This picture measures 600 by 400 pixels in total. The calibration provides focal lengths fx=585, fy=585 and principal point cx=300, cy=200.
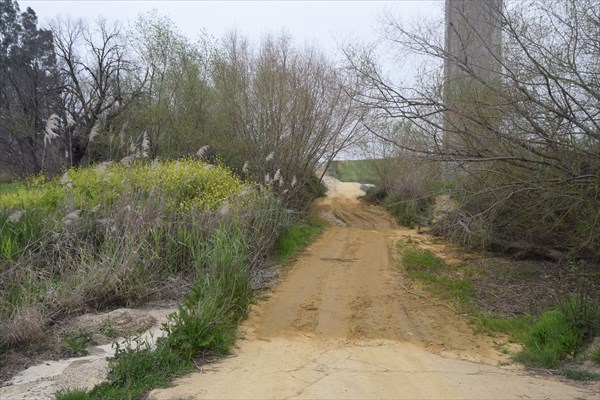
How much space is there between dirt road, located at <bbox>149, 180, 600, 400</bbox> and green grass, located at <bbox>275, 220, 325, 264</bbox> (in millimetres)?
692

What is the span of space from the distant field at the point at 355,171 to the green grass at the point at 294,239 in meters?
8.64

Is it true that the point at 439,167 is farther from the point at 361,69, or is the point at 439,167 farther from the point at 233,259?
the point at 233,259

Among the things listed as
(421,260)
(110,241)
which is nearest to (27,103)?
(110,241)

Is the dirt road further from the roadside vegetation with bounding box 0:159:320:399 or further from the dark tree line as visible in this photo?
the dark tree line

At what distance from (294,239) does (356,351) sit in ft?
25.3

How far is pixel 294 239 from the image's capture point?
15633mm

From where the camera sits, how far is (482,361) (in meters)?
7.85

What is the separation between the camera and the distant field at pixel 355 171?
28453 millimetres

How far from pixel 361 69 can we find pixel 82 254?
6033 mm

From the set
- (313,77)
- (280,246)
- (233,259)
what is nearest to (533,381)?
(233,259)

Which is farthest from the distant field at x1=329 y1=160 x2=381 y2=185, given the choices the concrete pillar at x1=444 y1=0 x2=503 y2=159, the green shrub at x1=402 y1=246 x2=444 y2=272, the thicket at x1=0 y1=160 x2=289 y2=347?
the concrete pillar at x1=444 y1=0 x2=503 y2=159

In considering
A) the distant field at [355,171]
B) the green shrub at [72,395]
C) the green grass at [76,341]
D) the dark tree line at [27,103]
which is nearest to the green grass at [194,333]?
the green shrub at [72,395]

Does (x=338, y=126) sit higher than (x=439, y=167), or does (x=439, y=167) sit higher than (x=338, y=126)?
(x=338, y=126)

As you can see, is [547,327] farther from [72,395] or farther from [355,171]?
[355,171]
